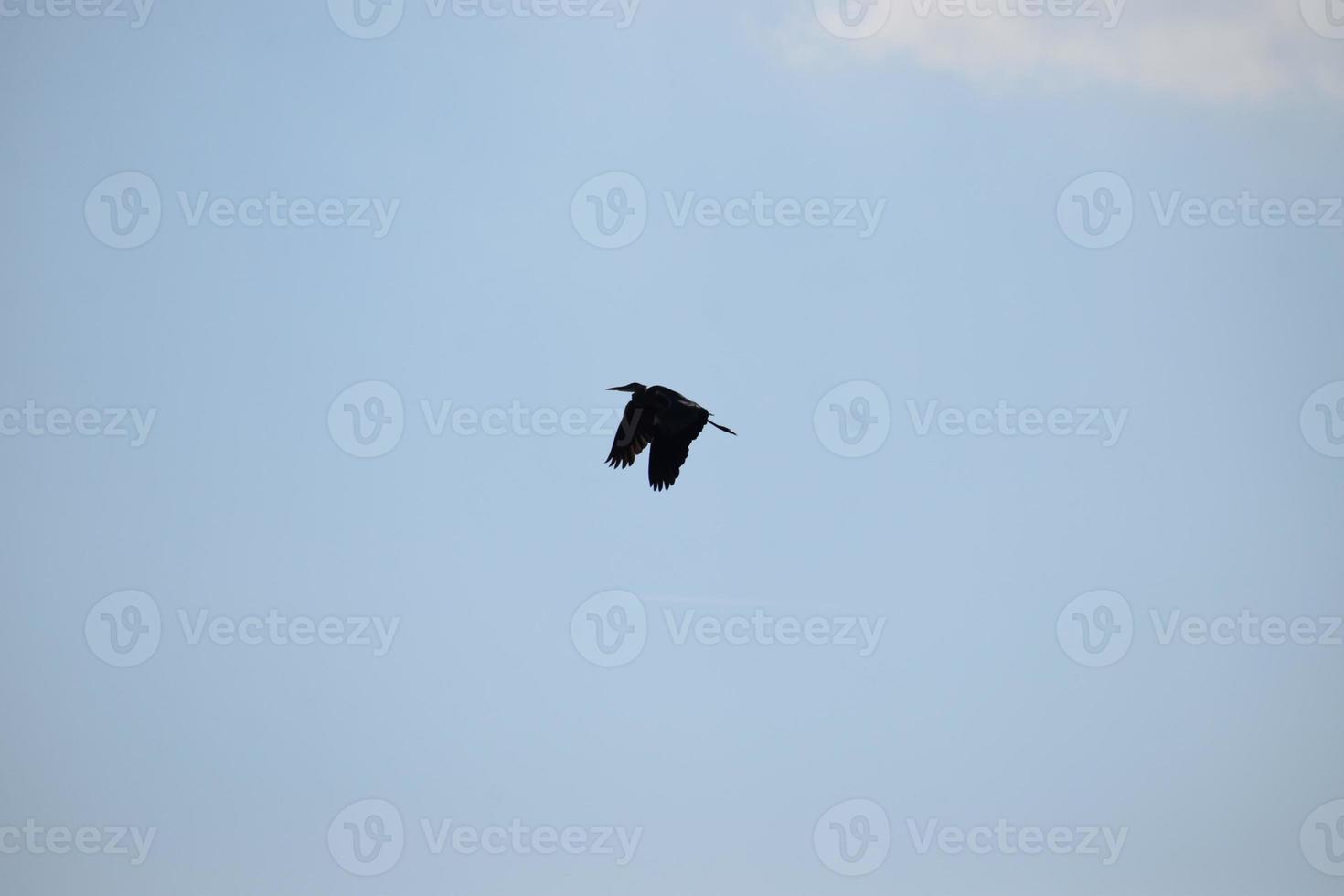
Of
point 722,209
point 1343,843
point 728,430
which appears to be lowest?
point 1343,843

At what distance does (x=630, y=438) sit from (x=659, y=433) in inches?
23.5

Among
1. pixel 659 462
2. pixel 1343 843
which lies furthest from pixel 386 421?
pixel 1343 843

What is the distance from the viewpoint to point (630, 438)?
42875 mm

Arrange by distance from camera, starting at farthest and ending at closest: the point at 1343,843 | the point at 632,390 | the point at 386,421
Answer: the point at 1343,843, the point at 386,421, the point at 632,390

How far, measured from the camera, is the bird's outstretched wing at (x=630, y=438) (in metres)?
42.7

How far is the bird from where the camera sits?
42281 millimetres

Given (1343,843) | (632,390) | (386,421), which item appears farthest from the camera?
(1343,843)

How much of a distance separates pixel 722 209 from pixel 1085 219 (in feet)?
29.9

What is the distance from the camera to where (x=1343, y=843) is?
187ft

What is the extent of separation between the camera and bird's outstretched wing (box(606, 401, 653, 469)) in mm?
42688

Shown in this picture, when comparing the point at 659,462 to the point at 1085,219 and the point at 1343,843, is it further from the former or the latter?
the point at 1343,843

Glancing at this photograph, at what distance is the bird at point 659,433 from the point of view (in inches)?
1665

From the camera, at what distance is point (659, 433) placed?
4294cm

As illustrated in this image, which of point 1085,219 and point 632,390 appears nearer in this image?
point 632,390
